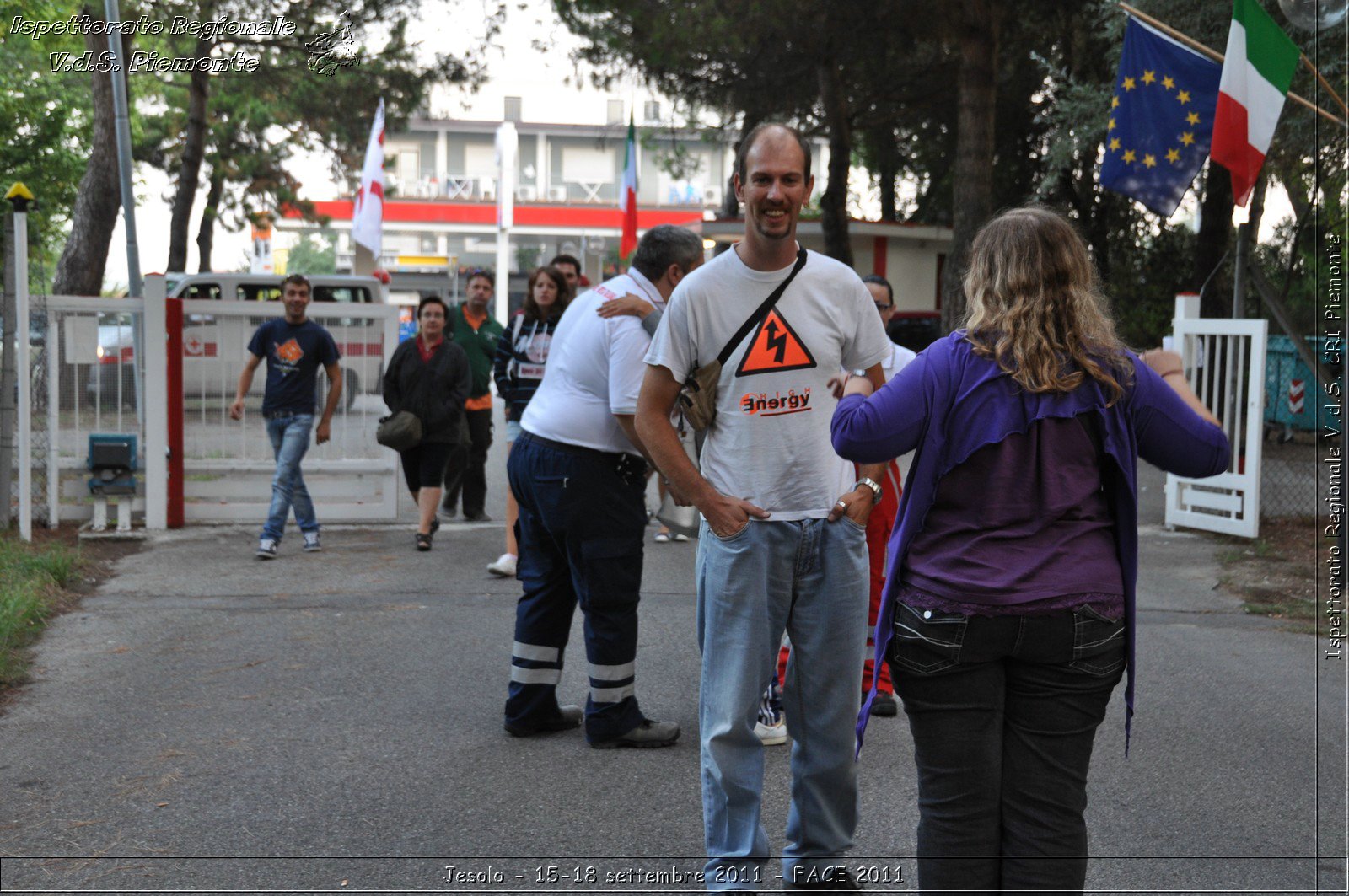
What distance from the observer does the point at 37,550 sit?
8.97 meters

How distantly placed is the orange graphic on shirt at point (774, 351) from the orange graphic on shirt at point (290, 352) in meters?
6.58

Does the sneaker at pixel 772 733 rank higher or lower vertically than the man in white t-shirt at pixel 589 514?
lower

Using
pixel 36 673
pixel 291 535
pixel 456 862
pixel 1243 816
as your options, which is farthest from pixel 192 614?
pixel 1243 816

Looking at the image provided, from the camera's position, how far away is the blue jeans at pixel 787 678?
12.2 ft

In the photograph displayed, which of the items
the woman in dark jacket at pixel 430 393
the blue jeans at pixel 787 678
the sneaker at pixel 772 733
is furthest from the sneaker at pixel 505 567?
the blue jeans at pixel 787 678

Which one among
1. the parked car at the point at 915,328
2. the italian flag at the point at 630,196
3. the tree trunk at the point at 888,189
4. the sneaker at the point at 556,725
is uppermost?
the tree trunk at the point at 888,189

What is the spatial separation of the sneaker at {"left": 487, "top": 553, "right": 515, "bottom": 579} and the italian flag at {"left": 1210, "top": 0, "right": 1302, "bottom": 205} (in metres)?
5.24

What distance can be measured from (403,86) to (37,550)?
14688 mm

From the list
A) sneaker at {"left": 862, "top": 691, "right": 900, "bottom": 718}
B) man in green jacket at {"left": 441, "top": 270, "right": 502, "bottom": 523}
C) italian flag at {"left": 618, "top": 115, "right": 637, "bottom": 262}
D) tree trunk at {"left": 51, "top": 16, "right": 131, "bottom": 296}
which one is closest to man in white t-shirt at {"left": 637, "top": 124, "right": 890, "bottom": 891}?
sneaker at {"left": 862, "top": 691, "right": 900, "bottom": 718}

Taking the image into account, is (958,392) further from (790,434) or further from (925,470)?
(790,434)

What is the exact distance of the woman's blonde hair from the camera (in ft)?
9.38

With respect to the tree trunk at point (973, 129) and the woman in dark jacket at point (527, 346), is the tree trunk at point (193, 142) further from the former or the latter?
the woman in dark jacket at point (527, 346)

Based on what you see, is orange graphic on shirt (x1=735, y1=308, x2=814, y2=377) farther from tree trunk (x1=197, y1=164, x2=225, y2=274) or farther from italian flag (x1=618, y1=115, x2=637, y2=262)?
tree trunk (x1=197, y1=164, x2=225, y2=274)

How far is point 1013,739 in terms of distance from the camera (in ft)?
9.61
